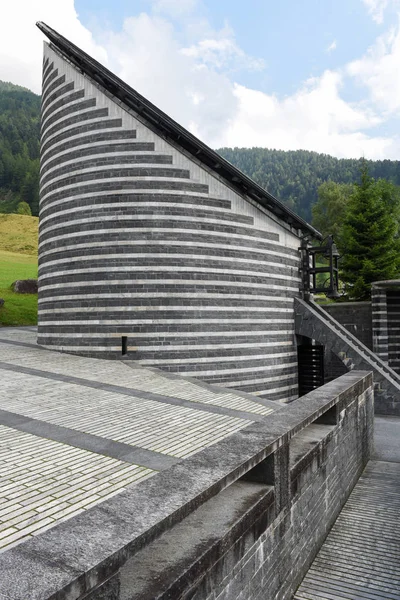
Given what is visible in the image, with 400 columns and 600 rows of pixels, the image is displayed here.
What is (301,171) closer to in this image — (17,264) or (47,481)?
(17,264)

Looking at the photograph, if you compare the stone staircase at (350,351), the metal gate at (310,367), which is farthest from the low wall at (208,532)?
the metal gate at (310,367)

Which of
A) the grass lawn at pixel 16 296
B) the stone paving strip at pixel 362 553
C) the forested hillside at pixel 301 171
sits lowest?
the stone paving strip at pixel 362 553

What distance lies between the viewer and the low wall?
2418 millimetres

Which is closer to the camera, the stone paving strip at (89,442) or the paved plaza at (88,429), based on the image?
the paved plaza at (88,429)

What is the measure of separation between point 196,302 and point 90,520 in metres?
13.6

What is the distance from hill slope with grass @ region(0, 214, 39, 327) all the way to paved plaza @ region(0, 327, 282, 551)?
71.7 ft

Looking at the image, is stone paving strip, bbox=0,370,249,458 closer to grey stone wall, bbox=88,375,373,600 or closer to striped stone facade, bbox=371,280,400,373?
grey stone wall, bbox=88,375,373,600

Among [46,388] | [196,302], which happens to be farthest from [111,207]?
[46,388]

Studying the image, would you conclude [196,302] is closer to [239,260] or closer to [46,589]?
[239,260]

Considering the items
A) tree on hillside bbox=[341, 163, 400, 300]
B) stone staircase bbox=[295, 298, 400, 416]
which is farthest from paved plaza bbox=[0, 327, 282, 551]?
tree on hillside bbox=[341, 163, 400, 300]

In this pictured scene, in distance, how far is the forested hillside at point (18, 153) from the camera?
110 meters

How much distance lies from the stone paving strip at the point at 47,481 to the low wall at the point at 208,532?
1874 millimetres

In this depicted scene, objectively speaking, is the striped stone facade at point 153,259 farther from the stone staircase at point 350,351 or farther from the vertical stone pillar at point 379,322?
the vertical stone pillar at point 379,322

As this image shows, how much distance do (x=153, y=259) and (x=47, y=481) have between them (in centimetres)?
1105
